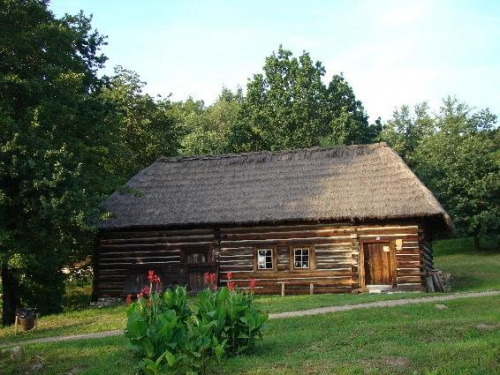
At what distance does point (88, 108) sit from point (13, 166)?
147 inches

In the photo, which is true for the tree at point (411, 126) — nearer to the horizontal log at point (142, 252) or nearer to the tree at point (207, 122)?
the tree at point (207, 122)

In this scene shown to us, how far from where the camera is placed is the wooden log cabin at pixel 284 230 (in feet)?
70.8

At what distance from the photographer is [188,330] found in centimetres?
983

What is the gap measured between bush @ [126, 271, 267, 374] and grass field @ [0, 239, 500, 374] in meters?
0.39

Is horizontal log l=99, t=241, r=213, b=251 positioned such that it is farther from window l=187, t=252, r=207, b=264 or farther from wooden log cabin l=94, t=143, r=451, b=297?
window l=187, t=252, r=207, b=264

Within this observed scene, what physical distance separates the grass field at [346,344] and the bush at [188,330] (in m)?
0.39

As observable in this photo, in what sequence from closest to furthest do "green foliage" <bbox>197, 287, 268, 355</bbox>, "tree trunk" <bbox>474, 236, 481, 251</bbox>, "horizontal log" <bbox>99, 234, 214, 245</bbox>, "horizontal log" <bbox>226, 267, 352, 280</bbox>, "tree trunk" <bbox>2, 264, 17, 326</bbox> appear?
"green foliage" <bbox>197, 287, 268, 355</bbox> → "tree trunk" <bbox>2, 264, 17, 326</bbox> → "horizontal log" <bbox>226, 267, 352, 280</bbox> → "horizontal log" <bbox>99, 234, 214, 245</bbox> → "tree trunk" <bbox>474, 236, 481, 251</bbox>

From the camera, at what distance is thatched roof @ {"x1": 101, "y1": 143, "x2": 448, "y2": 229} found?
21.7 metres

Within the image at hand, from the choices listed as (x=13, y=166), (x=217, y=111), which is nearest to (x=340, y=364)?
(x=13, y=166)

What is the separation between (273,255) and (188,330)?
1304 centimetres

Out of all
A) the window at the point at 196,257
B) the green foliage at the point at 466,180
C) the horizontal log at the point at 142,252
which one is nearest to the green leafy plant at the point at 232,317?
the window at the point at 196,257

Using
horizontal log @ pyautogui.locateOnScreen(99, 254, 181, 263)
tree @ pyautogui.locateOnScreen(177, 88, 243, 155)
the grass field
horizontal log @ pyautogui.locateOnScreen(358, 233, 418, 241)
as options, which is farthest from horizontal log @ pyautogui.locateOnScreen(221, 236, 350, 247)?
tree @ pyautogui.locateOnScreen(177, 88, 243, 155)

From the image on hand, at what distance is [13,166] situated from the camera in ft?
55.4

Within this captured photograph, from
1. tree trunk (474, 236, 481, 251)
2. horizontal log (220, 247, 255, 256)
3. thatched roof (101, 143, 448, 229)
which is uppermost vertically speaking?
thatched roof (101, 143, 448, 229)
